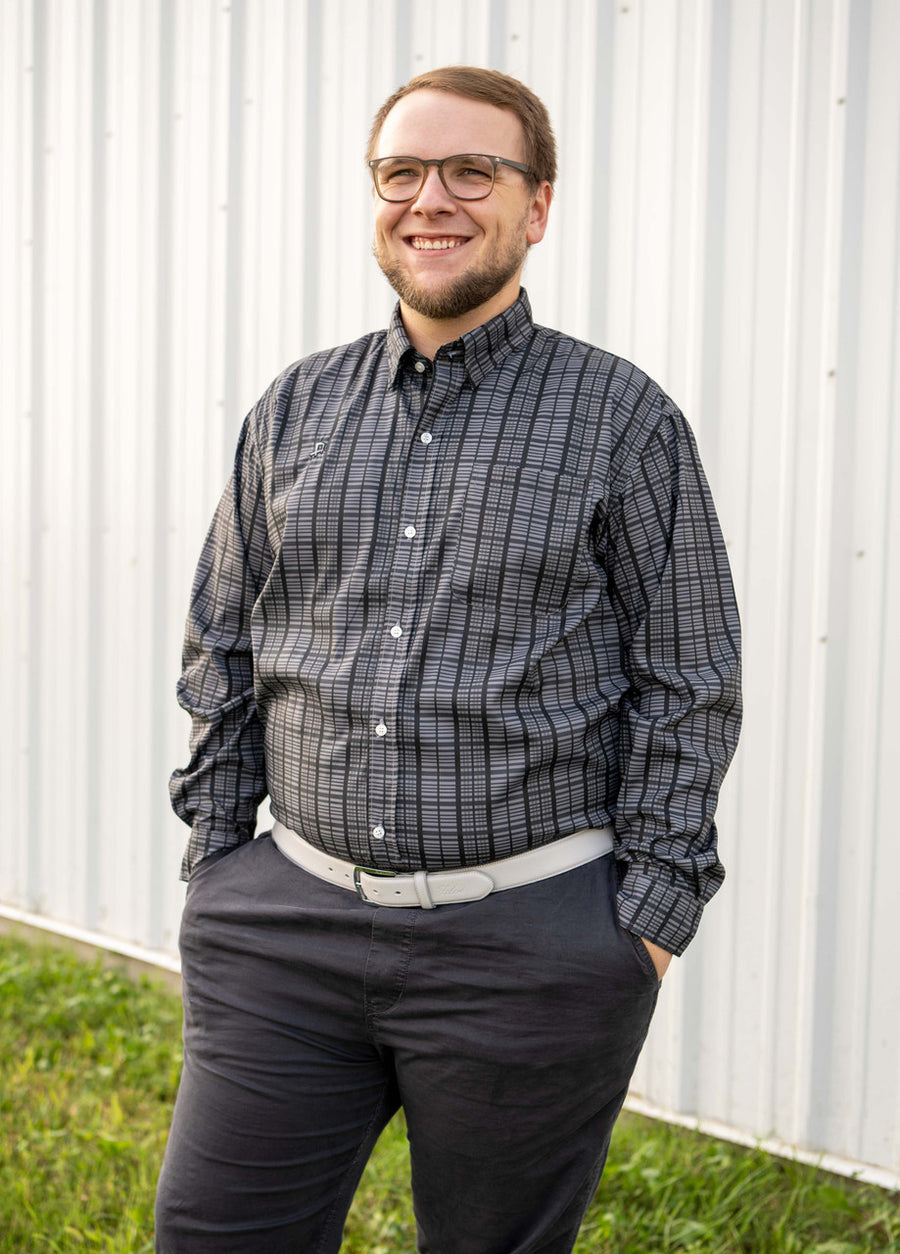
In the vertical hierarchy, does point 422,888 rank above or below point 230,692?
below

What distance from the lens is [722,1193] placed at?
282cm

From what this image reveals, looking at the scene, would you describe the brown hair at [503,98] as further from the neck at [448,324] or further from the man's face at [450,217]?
the neck at [448,324]

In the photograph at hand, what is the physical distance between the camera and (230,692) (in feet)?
7.11

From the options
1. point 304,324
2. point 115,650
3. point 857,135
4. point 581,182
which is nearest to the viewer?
point 857,135

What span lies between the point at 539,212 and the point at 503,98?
0.20 metres

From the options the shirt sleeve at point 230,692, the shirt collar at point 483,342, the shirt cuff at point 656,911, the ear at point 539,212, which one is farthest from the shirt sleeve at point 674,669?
the shirt sleeve at point 230,692

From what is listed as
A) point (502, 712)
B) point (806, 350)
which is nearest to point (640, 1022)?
point (502, 712)

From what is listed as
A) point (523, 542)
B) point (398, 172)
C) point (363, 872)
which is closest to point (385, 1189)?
point (363, 872)

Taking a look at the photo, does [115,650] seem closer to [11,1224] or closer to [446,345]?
[11,1224]

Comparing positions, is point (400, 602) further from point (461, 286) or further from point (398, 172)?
point (398, 172)

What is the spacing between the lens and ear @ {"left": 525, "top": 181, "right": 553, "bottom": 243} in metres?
2.05

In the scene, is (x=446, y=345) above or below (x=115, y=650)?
above

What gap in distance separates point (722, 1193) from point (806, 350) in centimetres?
203

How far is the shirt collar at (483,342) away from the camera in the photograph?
196cm
